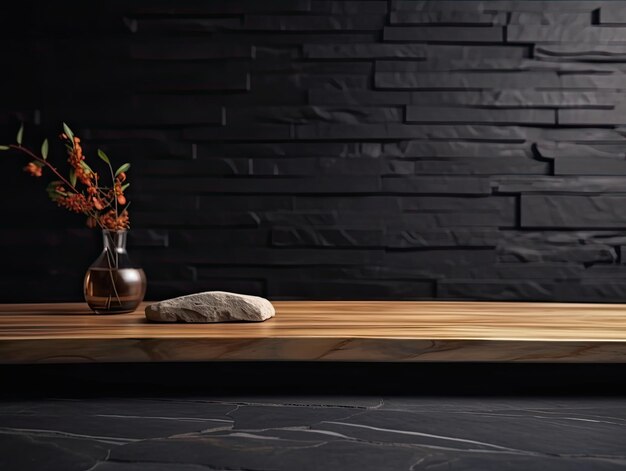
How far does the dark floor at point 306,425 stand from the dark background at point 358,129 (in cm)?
45

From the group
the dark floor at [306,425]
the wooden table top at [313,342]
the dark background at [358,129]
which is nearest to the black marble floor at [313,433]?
the dark floor at [306,425]

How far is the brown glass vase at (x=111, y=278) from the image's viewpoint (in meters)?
2.00

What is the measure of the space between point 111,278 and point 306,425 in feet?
2.35

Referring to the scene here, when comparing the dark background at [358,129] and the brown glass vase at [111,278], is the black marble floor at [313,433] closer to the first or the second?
the brown glass vase at [111,278]

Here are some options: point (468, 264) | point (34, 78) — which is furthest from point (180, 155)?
point (468, 264)

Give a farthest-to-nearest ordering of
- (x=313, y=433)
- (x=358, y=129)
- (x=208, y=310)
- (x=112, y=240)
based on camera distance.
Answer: (x=358, y=129), (x=112, y=240), (x=208, y=310), (x=313, y=433)

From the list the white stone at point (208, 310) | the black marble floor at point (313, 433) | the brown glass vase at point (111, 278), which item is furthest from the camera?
the brown glass vase at point (111, 278)

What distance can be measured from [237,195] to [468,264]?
83 centimetres

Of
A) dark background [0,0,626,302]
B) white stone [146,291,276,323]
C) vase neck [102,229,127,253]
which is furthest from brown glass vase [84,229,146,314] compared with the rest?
dark background [0,0,626,302]

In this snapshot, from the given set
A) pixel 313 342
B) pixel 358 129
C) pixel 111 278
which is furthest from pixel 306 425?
pixel 358 129

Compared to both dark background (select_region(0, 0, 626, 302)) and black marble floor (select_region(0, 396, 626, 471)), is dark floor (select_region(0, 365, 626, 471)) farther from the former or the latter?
dark background (select_region(0, 0, 626, 302))

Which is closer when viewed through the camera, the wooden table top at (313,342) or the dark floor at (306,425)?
the dark floor at (306,425)

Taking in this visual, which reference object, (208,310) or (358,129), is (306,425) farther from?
(358,129)

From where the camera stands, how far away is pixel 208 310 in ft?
6.25
